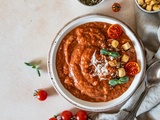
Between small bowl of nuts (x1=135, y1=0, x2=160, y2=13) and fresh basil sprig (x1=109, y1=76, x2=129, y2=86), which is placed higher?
small bowl of nuts (x1=135, y1=0, x2=160, y2=13)

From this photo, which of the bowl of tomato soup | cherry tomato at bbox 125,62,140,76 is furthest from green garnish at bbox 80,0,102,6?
cherry tomato at bbox 125,62,140,76

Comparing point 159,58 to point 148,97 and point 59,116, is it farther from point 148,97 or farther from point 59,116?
point 59,116

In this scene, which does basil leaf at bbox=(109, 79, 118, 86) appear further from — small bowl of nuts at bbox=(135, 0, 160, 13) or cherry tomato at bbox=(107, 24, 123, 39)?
small bowl of nuts at bbox=(135, 0, 160, 13)

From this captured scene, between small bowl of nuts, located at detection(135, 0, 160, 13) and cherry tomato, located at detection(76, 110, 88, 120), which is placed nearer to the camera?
small bowl of nuts, located at detection(135, 0, 160, 13)

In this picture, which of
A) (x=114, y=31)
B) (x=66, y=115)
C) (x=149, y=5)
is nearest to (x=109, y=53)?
(x=114, y=31)

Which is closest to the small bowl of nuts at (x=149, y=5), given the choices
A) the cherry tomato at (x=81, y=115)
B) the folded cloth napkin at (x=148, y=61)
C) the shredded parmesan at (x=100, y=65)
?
the folded cloth napkin at (x=148, y=61)

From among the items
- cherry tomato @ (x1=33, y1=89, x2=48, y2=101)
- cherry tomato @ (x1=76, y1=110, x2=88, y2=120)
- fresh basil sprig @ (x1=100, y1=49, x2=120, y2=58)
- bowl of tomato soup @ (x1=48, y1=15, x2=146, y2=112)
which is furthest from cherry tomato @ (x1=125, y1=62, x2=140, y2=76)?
cherry tomato @ (x1=33, y1=89, x2=48, y2=101)

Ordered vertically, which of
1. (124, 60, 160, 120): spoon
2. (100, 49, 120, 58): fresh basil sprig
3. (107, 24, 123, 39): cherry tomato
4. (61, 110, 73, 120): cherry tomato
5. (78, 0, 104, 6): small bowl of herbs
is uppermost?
(78, 0, 104, 6): small bowl of herbs

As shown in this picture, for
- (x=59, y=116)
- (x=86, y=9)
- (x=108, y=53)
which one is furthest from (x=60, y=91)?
(x=86, y=9)

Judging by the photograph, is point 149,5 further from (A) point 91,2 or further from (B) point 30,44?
(B) point 30,44
